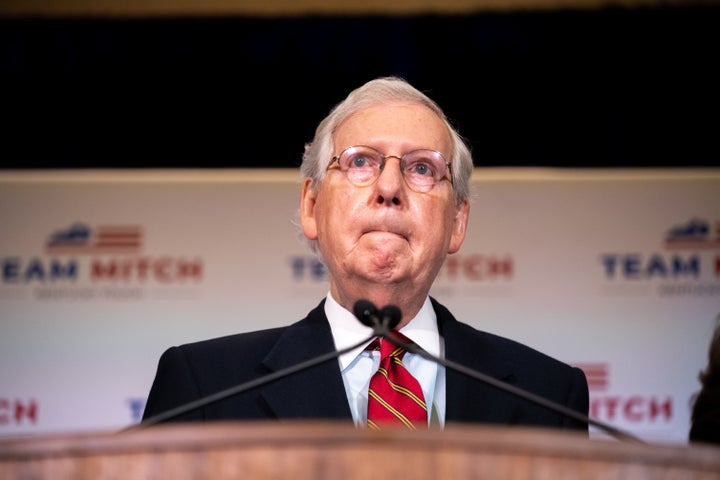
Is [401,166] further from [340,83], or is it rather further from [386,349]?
[340,83]

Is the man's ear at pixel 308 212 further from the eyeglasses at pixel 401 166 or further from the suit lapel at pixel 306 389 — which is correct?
the suit lapel at pixel 306 389

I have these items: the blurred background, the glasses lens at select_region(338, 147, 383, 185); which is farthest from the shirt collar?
the blurred background

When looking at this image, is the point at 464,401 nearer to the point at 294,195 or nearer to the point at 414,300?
the point at 414,300

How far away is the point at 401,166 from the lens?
2.33 metres

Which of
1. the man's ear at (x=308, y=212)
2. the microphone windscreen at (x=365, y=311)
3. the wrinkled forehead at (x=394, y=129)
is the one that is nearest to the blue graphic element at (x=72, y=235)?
the man's ear at (x=308, y=212)

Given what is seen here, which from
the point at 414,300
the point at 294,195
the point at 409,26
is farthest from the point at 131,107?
the point at 414,300

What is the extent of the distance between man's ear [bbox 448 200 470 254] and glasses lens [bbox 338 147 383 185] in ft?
0.89

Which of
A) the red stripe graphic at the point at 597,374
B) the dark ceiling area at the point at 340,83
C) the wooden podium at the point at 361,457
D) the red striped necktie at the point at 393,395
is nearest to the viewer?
the wooden podium at the point at 361,457

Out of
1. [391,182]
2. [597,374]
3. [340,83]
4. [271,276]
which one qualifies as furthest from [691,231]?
[391,182]

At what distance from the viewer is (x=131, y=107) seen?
424 cm

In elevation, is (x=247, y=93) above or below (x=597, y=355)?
above

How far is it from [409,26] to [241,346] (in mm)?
2184

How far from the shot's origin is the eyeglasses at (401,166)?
2332 mm

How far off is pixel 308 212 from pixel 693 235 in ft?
6.57
